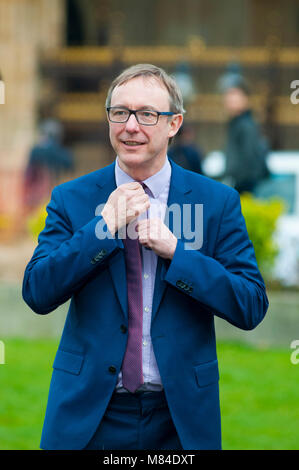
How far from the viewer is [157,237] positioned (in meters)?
2.55

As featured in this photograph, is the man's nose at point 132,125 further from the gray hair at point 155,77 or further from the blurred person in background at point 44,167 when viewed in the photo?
the blurred person in background at point 44,167

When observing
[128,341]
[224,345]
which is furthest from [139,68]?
[224,345]

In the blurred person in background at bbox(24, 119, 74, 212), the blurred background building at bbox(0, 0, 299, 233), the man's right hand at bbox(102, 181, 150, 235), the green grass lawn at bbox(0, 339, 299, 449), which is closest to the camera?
the man's right hand at bbox(102, 181, 150, 235)

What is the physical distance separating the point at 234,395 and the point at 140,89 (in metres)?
3.67

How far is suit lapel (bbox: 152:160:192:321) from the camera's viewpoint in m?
2.64

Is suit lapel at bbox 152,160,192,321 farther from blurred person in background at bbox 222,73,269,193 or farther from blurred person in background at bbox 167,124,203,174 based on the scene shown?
blurred person in background at bbox 222,73,269,193

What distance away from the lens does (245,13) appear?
16750mm

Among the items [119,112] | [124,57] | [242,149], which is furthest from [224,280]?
[124,57]

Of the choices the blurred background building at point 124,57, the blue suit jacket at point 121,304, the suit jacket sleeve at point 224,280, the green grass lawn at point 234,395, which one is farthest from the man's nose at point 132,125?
the blurred background building at point 124,57

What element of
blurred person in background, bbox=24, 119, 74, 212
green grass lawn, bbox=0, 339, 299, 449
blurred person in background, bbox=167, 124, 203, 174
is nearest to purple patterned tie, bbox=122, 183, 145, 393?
green grass lawn, bbox=0, 339, 299, 449

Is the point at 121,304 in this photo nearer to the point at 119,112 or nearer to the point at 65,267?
the point at 65,267

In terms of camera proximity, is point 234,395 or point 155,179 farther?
point 234,395

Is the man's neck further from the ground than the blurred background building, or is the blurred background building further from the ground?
the blurred background building

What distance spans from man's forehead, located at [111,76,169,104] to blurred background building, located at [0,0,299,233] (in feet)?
43.0
